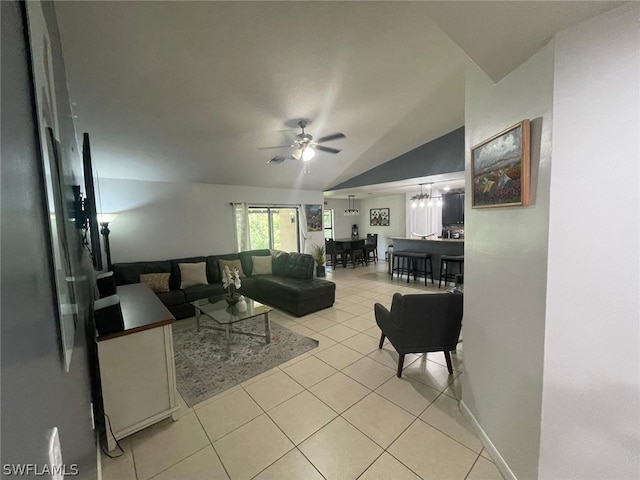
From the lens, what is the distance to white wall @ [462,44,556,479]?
4.31 feet

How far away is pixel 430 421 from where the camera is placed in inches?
78.7

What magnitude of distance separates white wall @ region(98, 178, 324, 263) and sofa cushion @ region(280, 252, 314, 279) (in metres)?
1.46

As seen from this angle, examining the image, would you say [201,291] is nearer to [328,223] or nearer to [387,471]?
[387,471]

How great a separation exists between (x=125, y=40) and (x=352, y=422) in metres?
3.28

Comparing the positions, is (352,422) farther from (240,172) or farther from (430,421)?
(240,172)

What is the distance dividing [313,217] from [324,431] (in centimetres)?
560

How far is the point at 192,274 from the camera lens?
4.51 m

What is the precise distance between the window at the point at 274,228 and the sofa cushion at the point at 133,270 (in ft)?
6.44

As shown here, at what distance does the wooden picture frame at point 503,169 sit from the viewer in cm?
137

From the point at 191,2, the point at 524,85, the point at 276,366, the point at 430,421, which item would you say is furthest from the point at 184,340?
the point at 524,85

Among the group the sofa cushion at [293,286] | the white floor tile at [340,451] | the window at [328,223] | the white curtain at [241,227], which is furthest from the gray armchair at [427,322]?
the window at [328,223]

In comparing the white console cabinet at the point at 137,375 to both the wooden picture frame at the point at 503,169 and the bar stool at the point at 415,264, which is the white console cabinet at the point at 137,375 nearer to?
the wooden picture frame at the point at 503,169

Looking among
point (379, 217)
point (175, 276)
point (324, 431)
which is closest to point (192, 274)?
point (175, 276)

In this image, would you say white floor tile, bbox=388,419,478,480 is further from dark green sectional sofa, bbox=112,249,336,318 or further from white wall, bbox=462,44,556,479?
dark green sectional sofa, bbox=112,249,336,318
